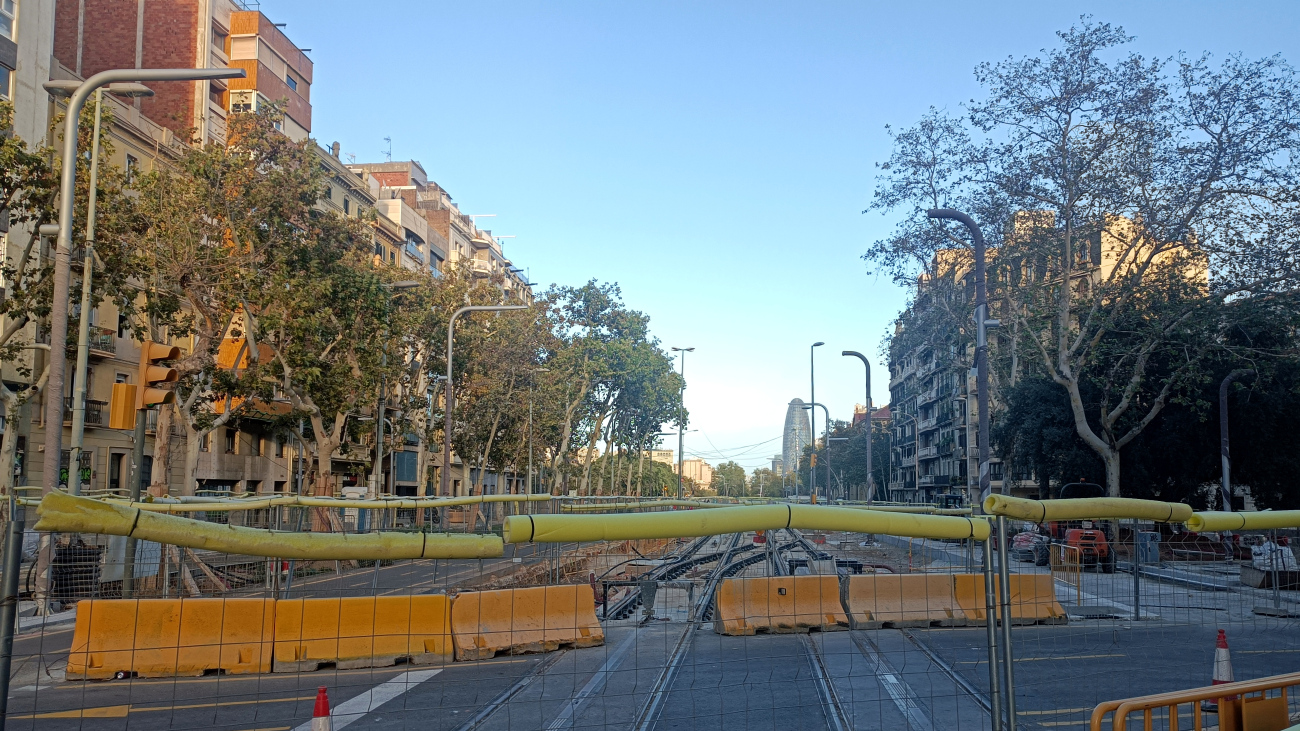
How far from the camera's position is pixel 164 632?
372 inches

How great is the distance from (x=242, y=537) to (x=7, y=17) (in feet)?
99.9

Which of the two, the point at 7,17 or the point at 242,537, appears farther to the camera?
the point at 7,17

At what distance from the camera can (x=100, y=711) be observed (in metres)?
8.31

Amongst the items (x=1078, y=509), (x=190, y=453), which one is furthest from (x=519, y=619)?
(x=190, y=453)

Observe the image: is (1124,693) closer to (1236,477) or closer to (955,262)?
(955,262)

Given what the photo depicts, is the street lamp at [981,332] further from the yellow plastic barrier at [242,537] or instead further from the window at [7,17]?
the window at [7,17]

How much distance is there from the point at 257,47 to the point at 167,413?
27658 millimetres

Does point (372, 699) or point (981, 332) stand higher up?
point (981, 332)

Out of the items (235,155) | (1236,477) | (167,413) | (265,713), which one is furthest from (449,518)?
(1236,477)

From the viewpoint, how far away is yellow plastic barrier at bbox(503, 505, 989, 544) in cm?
459

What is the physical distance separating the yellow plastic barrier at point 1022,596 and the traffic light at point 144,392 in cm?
814

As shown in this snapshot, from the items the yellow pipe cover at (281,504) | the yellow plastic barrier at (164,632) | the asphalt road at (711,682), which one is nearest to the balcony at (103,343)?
the yellow pipe cover at (281,504)

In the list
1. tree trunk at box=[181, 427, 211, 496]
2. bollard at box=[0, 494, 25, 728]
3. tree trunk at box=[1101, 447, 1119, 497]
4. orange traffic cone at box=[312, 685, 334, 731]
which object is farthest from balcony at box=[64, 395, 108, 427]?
tree trunk at box=[1101, 447, 1119, 497]

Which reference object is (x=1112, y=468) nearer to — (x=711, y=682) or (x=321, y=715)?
(x=711, y=682)
